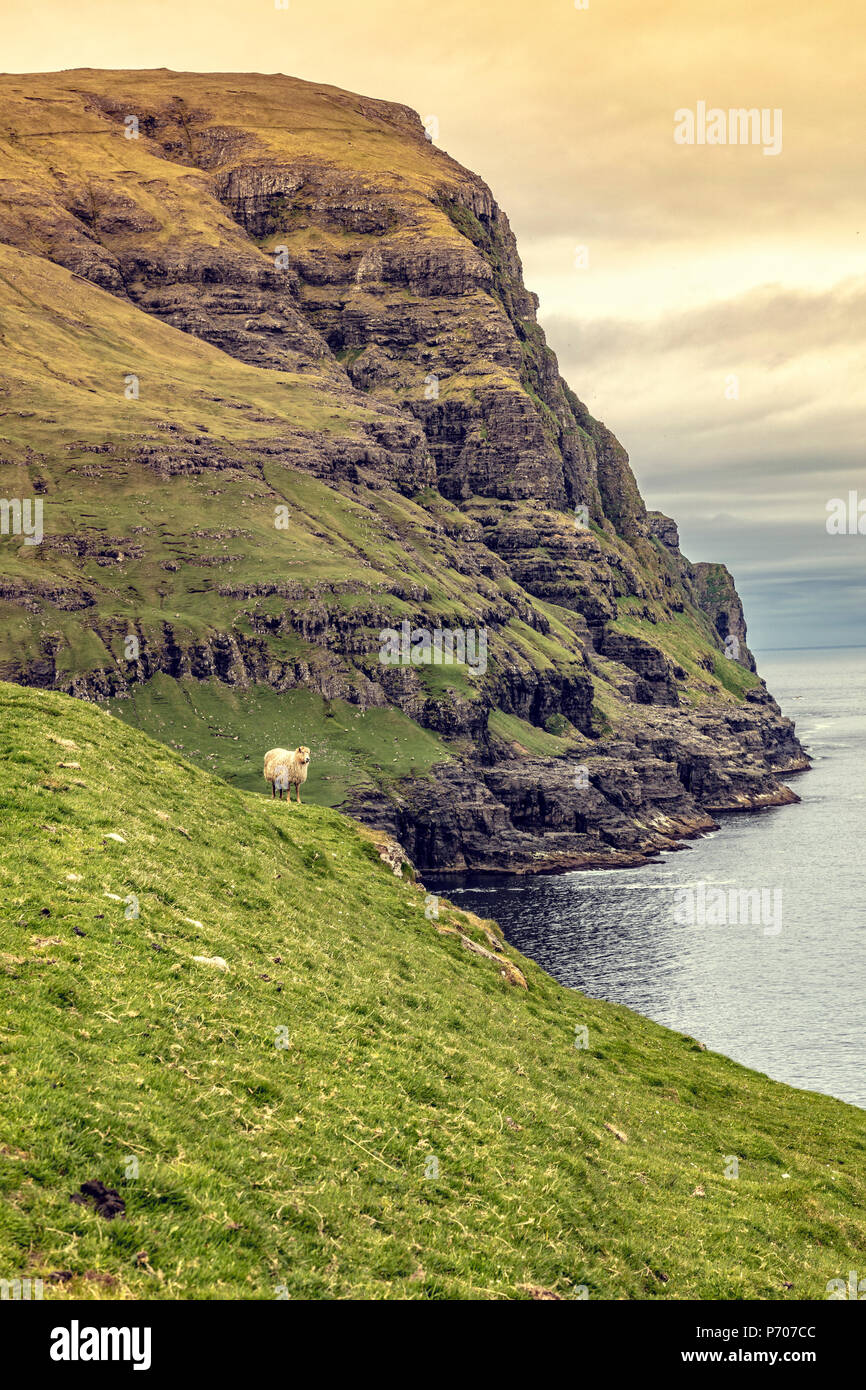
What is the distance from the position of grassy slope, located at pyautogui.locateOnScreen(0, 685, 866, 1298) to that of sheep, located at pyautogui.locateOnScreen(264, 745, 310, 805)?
13.5 metres

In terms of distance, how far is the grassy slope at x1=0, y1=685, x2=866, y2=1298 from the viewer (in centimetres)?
1429

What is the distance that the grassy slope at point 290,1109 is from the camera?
14289 millimetres

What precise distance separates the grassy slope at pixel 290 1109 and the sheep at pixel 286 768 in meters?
13.5

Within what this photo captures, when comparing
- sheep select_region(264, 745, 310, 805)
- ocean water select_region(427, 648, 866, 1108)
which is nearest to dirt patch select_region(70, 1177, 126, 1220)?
sheep select_region(264, 745, 310, 805)

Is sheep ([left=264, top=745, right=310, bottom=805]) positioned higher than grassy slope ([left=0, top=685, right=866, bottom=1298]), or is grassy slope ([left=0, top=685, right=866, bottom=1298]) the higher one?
sheep ([left=264, top=745, right=310, bottom=805])

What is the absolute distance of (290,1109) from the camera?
18438 mm

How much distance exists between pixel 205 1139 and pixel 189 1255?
2817mm

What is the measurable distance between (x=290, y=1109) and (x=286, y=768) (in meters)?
36.5

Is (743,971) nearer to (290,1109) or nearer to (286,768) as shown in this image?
(286,768)

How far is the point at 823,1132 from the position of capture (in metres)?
43.5

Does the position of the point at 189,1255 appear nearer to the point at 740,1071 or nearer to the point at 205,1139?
the point at 205,1139

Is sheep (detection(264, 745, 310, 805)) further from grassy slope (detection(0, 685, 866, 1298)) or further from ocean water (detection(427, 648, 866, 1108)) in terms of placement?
ocean water (detection(427, 648, 866, 1108))

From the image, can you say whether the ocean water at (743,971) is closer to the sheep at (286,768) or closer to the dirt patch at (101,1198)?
the sheep at (286,768)
